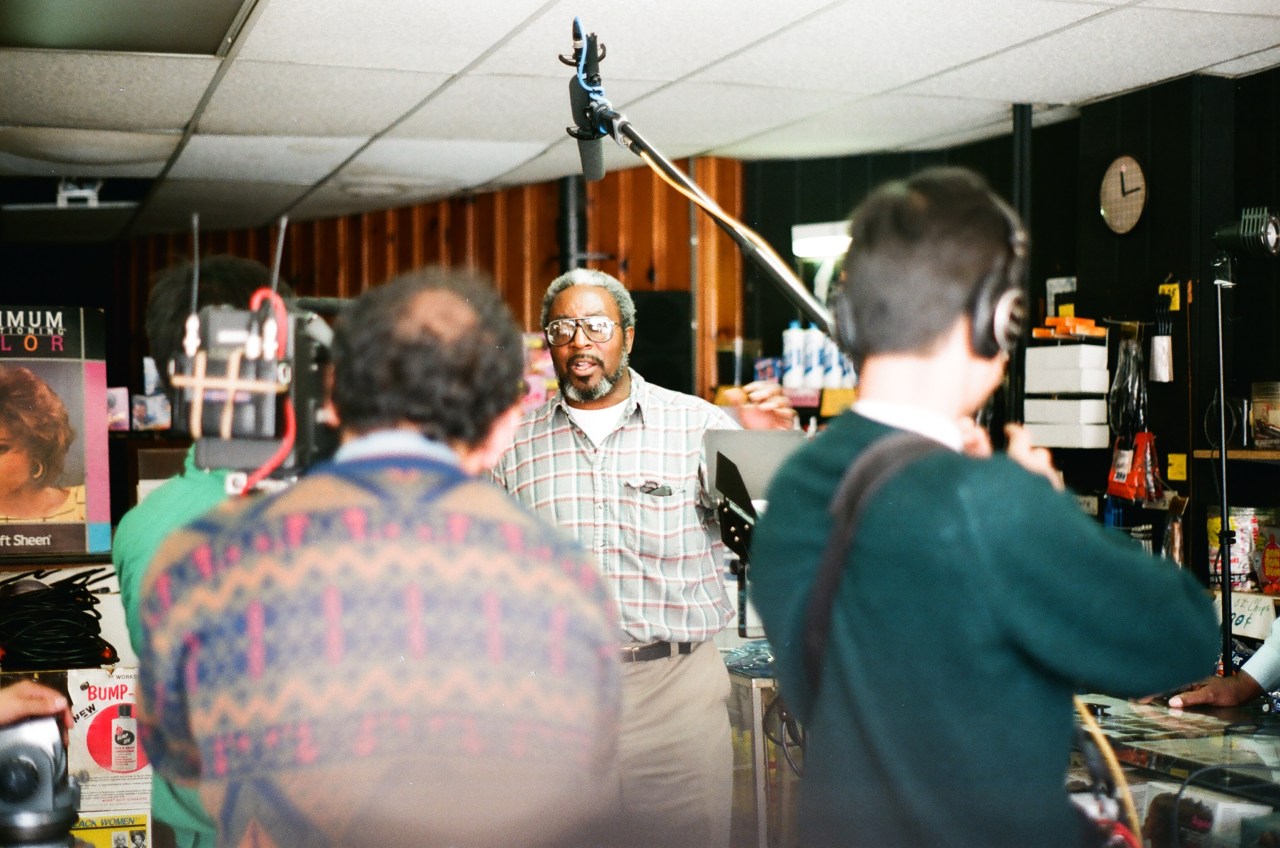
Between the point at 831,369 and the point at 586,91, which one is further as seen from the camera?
the point at 831,369

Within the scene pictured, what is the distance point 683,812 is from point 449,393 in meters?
1.67

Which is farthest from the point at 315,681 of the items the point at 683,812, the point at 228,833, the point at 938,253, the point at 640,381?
the point at 640,381

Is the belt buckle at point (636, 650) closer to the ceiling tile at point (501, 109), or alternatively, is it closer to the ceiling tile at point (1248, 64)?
the ceiling tile at point (501, 109)

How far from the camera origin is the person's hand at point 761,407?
2.15m

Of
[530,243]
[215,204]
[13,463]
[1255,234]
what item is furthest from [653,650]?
[215,204]

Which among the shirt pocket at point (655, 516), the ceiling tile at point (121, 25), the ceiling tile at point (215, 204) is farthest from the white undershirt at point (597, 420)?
the ceiling tile at point (215, 204)

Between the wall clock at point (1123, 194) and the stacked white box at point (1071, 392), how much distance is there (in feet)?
1.54

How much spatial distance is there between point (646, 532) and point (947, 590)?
5.10 ft

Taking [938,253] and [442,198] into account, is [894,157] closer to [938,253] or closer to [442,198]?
[442,198]

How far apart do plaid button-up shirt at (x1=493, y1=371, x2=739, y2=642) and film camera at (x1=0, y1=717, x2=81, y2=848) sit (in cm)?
104

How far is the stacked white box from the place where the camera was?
450 centimetres

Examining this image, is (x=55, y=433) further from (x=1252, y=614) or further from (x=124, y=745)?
(x=1252, y=614)

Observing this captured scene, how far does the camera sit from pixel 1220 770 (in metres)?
2.14

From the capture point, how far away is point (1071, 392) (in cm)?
456
